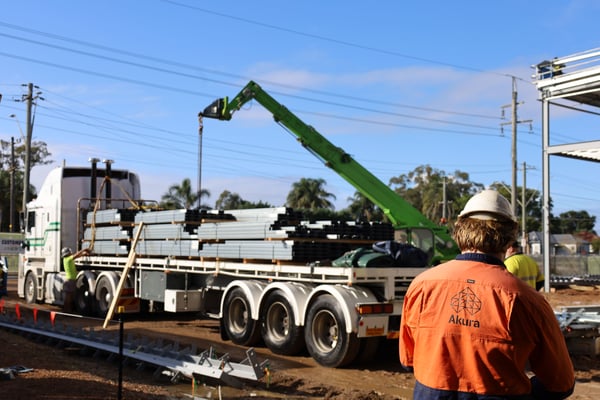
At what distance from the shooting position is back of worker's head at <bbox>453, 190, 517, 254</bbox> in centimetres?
275

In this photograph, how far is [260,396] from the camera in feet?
26.1

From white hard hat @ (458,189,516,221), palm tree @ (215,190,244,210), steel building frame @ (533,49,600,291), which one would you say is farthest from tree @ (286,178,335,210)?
white hard hat @ (458,189,516,221)

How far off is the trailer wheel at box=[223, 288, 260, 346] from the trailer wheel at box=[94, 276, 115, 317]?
4.98 meters

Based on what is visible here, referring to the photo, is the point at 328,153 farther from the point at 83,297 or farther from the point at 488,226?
the point at 488,226

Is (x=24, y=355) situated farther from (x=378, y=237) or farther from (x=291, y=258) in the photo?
(x=378, y=237)

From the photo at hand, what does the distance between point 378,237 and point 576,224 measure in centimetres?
10331

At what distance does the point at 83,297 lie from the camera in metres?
16.8

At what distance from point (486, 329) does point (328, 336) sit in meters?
7.69

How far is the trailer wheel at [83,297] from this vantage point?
1647cm

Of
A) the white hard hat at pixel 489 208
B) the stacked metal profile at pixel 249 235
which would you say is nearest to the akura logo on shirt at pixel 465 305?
the white hard hat at pixel 489 208

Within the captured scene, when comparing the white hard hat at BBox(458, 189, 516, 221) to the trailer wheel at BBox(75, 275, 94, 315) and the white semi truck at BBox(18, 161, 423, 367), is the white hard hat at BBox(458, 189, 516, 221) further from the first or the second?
the trailer wheel at BBox(75, 275, 94, 315)

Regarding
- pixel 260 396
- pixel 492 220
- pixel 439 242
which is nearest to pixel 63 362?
pixel 260 396

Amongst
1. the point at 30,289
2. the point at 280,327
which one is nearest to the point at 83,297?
the point at 30,289

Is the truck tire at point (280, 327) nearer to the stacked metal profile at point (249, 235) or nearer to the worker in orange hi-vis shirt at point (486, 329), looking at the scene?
the stacked metal profile at point (249, 235)
